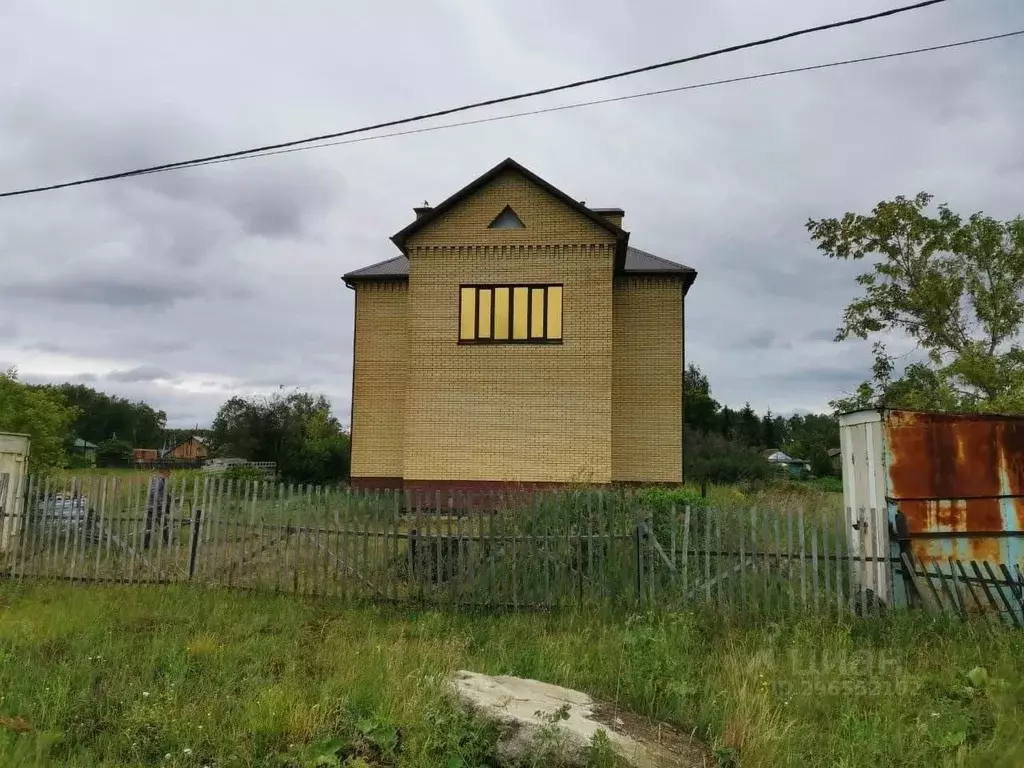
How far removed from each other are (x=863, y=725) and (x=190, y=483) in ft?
26.4

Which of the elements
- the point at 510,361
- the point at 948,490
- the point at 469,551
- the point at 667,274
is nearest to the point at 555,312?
the point at 510,361

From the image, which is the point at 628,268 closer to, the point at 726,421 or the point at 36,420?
the point at 36,420

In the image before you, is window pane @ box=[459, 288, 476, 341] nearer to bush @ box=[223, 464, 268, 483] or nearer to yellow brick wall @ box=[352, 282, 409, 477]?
yellow brick wall @ box=[352, 282, 409, 477]

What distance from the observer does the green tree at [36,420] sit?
15.6 m

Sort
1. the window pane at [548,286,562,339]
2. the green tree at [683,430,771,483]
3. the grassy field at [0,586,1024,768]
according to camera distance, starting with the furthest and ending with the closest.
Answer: the green tree at [683,430,771,483] → the window pane at [548,286,562,339] → the grassy field at [0,586,1024,768]

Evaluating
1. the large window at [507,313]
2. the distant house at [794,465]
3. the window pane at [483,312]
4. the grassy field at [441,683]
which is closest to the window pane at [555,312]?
the large window at [507,313]

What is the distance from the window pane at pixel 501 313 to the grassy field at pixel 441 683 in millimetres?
9655

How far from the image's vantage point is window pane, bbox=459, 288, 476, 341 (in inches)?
631

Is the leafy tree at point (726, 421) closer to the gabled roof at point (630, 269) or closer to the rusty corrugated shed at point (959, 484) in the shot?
the gabled roof at point (630, 269)

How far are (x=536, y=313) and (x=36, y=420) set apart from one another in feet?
41.7

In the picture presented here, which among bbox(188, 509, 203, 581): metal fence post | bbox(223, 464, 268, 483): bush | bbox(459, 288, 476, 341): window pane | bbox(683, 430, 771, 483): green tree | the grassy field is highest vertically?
bbox(459, 288, 476, 341): window pane

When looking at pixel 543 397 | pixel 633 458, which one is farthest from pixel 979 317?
pixel 543 397

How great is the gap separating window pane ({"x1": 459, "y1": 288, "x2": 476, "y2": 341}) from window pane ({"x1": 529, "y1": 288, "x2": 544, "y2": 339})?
140cm

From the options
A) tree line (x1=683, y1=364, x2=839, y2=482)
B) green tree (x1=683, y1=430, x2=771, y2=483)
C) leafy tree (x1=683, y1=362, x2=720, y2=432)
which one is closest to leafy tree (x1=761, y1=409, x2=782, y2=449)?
tree line (x1=683, y1=364, x2=839, y2=482)
